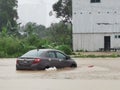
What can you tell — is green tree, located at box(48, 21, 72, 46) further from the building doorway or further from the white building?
the building doorway

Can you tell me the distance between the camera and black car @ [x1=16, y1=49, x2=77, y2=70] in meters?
26.1

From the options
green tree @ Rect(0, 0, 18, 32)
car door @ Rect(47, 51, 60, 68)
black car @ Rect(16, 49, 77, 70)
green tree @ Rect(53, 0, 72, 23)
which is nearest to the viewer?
black car @ Rect(16, 49, 77, 70)

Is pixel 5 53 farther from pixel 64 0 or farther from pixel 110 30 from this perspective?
pixel 64 0

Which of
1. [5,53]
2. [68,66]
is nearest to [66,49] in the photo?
[5,53]

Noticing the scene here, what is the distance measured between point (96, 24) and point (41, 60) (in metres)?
30.8

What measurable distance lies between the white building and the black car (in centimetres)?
2867

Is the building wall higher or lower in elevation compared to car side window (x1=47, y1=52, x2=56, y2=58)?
lower

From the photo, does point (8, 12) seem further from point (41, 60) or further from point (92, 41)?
point (41, 60)

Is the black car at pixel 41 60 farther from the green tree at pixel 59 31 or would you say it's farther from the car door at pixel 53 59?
the green tree at pixel 59 31

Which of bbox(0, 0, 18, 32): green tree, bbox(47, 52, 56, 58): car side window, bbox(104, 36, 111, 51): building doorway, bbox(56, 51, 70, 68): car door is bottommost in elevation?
bbox(104, 36, 111, 51): building doorway

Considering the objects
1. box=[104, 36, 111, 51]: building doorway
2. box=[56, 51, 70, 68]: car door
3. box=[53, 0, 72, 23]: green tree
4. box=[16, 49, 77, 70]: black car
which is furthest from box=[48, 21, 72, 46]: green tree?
box=[16, 49, 77, 70]: black car

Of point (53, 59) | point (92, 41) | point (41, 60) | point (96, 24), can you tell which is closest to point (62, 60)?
point (53, 59)

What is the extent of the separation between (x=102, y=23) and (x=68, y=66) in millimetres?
28515

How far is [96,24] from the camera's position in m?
56.2
